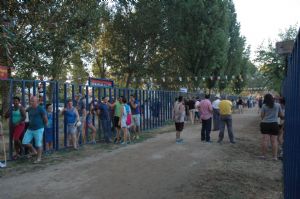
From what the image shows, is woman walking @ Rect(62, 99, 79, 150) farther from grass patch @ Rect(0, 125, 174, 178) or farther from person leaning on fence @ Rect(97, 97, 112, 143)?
person leaning on fence @ Rect(97, 97, 112, 143)

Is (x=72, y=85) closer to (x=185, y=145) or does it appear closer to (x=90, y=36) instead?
(x=185, y=145)

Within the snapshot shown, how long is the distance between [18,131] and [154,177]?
14.8 ft

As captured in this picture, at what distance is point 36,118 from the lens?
10.7 m

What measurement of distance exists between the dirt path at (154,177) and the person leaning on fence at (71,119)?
1.38 metres

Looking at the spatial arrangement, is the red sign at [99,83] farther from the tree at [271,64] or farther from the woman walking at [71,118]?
the tree at [271,64]

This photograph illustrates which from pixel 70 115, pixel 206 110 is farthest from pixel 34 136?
pixel 206 110

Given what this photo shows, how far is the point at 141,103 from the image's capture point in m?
20.8

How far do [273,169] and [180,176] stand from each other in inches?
107

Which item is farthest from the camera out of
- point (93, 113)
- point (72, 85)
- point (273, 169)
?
point (93, 113)

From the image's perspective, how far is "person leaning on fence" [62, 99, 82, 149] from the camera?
13060mm

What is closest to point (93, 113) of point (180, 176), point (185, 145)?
point (185, 145)

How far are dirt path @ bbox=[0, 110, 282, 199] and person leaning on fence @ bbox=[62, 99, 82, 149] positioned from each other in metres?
1.38

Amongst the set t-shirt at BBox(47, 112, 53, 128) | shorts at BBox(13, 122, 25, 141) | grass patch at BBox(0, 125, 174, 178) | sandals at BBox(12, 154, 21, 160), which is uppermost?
t-shirt at BBox(47, 112, 53, 128)

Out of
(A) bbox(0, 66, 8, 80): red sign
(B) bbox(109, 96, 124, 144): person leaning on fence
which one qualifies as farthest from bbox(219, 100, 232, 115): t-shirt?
(A) bbox(0, 66, 8, 80): red sign
